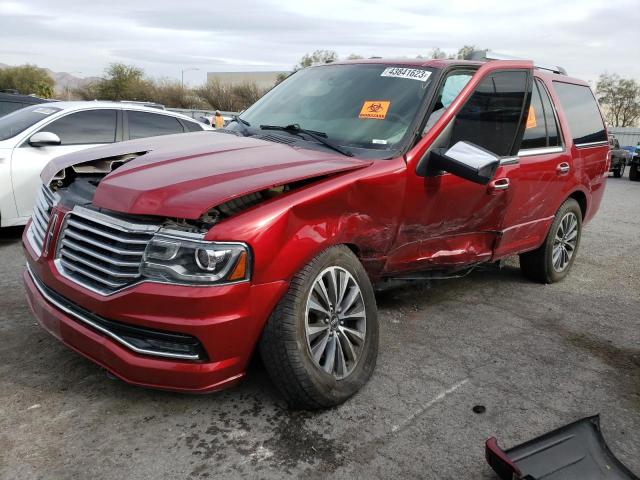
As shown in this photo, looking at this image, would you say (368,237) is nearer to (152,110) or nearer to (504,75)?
(504,75)

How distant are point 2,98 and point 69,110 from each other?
408 centimetres

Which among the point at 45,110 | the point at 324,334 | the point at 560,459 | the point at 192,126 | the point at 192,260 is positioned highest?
the point at 45,110

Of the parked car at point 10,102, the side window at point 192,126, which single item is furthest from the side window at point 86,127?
the parked car at point 10,102

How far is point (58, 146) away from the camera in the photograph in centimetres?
633

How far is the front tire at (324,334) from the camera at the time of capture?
2.65 metres

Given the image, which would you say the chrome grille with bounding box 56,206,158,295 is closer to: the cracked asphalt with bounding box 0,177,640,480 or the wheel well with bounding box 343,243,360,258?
the cracked asphalt with bounding box 0,177,640,480

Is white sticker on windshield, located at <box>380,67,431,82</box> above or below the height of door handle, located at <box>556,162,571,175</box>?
above

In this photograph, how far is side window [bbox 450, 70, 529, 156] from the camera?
3740 millimetres

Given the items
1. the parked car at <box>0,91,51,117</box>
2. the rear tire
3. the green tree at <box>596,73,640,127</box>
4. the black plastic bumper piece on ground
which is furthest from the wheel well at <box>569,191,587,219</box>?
the green tree at <box>596,73,640,127</box>

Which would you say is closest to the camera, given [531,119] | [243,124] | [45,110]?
[243,124]

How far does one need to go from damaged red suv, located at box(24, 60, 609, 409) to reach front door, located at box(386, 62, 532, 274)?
14mm

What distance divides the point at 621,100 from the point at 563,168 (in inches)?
2187

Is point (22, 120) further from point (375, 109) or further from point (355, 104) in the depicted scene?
point (375, 109)

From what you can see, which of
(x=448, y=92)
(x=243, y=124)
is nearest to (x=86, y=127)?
(x=243, y=124)
